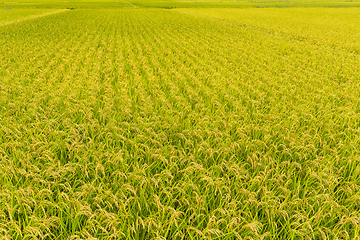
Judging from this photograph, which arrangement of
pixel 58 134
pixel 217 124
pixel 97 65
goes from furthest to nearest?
pixel 97 65
pixel 217 124
pixel 58 134

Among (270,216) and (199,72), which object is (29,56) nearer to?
(199,72)

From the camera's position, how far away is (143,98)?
21.7ft

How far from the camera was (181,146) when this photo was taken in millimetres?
4684

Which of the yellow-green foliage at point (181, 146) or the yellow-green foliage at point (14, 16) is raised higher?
the yellow-green foliage at point (14, 16)

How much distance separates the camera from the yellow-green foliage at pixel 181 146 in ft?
9.45

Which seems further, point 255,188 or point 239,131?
point 239,131

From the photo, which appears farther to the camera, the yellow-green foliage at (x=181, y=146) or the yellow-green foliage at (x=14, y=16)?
the yellow-green foliage at (x=14, y=16)

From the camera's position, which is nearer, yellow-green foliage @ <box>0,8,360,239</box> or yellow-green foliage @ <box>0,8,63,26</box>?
yellow-green foliage @ <box>0,8,360,239</box>

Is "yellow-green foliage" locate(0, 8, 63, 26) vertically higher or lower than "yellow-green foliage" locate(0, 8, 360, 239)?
higher

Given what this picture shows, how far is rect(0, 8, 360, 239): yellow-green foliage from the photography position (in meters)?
2.88

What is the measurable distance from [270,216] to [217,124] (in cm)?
257

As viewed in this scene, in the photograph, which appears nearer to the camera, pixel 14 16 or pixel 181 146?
pixel 181 146

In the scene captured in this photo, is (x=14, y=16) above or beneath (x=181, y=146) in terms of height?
above

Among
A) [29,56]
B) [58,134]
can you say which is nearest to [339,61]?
[58,134]
